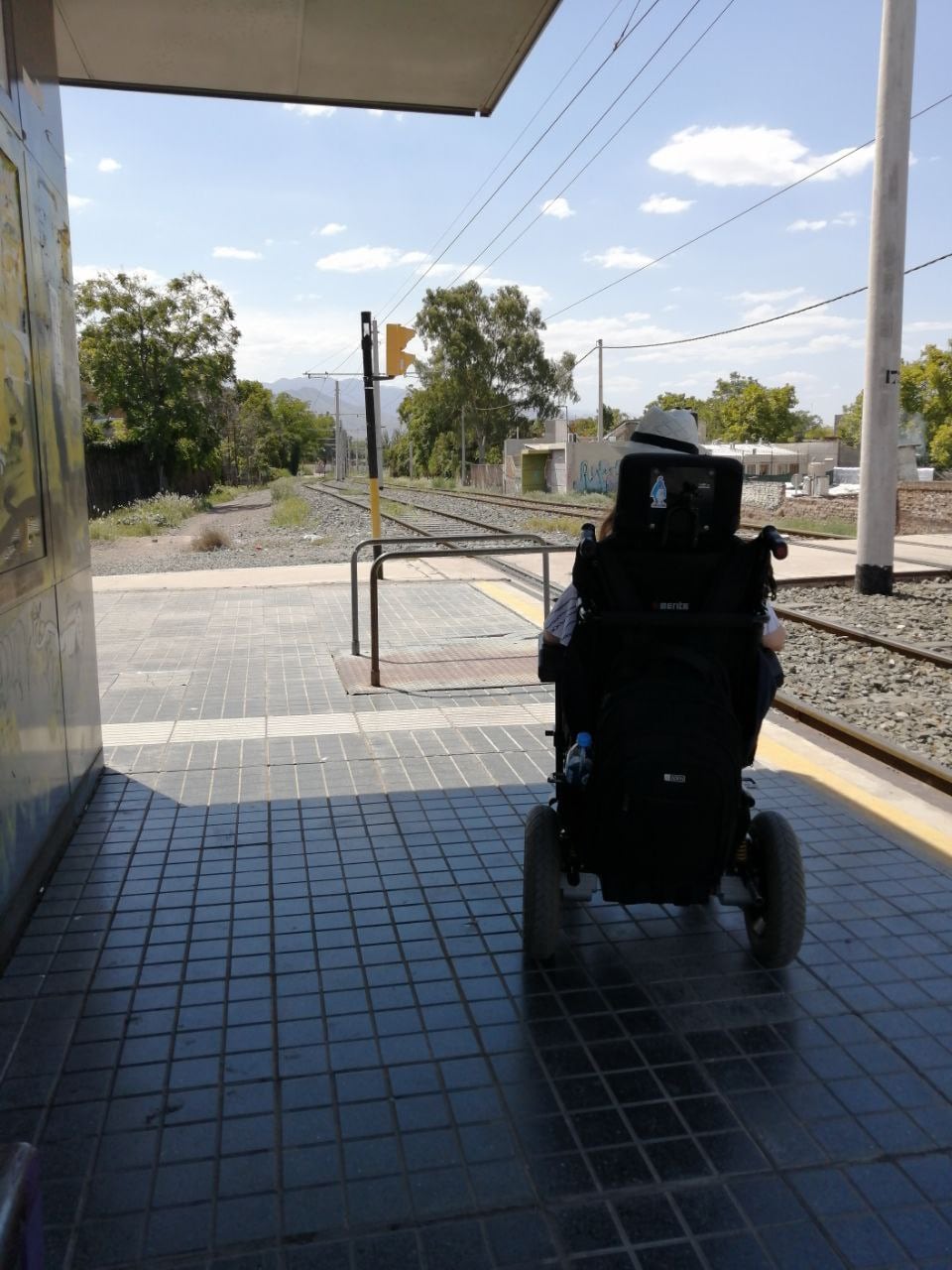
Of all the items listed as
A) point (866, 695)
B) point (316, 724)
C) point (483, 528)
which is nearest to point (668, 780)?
point (316, 724)

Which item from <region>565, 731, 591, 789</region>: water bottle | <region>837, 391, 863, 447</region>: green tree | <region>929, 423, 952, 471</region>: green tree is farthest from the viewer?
<region>837, 391, 863, 447</region>: green tree

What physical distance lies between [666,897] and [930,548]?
15.9 metres

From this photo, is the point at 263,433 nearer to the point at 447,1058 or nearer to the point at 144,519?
the point at 144,519

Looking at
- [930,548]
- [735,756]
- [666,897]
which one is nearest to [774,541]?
[735,756]

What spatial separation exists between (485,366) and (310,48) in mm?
65773

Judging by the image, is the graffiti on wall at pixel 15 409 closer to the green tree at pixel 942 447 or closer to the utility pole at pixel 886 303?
the utility pole at pixel 886 303

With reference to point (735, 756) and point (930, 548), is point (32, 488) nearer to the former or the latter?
point (735, 756)

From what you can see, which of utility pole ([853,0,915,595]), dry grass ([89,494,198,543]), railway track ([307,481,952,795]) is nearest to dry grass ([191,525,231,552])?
dry grass ([89,494,198,543])

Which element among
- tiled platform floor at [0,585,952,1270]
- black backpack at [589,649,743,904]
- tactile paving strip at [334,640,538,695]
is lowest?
tiled platform floor at [0,585,952,1270]

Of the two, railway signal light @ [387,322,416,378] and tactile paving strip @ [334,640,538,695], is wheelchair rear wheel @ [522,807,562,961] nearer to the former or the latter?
tactile paving strip @ [334,640,538,695]

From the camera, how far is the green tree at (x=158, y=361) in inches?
1506

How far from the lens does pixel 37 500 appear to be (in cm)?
424

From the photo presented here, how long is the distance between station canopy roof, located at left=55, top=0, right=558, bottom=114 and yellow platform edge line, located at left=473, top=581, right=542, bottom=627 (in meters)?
4.66

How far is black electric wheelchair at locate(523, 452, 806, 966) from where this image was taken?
288cm
